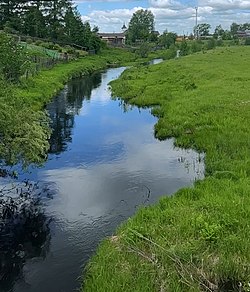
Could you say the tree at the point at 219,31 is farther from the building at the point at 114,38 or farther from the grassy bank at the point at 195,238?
the grassy bank at the point at 195,238

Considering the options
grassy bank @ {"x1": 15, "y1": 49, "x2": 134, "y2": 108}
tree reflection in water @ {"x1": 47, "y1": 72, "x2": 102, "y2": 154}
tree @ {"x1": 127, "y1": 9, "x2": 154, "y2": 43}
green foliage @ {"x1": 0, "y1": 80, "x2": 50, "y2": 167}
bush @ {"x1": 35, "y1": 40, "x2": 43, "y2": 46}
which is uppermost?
tree @ {"x1": 127, "y1": 9, "x2": 154, "y2": 43}

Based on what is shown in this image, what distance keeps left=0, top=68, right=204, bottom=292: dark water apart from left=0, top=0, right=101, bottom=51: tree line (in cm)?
6324

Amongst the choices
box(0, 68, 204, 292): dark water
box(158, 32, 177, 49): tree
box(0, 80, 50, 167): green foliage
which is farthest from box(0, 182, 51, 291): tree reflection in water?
box(158, 32, 177, 49): tree

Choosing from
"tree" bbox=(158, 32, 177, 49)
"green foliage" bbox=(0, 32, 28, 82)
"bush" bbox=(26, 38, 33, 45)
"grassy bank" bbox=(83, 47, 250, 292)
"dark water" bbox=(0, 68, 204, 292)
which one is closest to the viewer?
"grassy bank" bbox=(83, 47, 250, 292)

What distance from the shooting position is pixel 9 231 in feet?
45.6

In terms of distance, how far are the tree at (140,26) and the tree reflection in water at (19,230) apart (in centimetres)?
13605

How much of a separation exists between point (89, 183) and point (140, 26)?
14421 centimetres

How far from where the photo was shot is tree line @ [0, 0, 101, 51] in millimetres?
90250

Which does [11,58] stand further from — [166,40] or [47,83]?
[166,40]

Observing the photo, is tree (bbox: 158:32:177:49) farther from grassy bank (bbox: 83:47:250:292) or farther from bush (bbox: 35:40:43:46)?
grassy bank (bbox: 83:47:250:292)

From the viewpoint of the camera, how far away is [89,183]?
18.2 m

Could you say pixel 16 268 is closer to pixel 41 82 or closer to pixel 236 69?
pixel 41 82

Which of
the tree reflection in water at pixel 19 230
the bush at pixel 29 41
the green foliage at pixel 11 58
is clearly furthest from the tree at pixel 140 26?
the tree reflection in water at pixel 19 230

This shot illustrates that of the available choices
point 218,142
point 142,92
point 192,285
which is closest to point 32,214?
point 192,285
